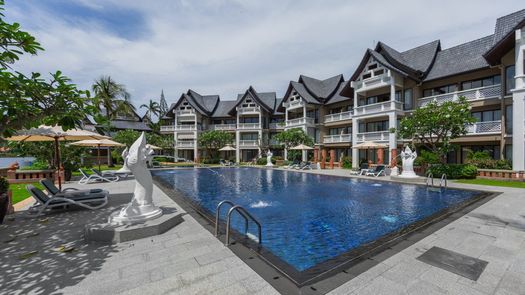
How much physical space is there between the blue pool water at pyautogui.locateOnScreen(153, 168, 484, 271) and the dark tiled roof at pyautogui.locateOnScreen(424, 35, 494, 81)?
15.9m

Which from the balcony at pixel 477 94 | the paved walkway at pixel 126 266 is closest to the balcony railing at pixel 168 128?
the balcony at pixel 477 94

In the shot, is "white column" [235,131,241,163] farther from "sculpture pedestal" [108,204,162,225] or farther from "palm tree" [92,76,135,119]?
"sculpture pedestal" [108,204,162,225]

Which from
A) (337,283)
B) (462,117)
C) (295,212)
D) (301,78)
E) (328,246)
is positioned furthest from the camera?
(301,78)

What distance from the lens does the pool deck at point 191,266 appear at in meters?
3.58

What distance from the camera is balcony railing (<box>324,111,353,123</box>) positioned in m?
31.3

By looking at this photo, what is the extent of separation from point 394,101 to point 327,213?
2065 cm

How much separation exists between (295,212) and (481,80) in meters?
24.6

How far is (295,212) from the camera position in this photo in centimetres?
922

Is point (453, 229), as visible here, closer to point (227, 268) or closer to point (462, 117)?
point (227, 268)

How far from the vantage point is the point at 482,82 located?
2191 cm

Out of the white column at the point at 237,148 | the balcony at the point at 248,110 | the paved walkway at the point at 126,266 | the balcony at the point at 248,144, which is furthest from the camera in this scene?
the balcony at the point at 248,110

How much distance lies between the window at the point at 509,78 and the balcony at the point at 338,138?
48.4 feet

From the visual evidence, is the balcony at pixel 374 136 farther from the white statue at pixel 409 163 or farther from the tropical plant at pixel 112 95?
the tropical plant at pixel 112 95

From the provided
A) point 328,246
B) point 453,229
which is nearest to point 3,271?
point 328,246
